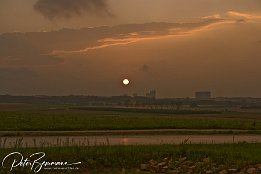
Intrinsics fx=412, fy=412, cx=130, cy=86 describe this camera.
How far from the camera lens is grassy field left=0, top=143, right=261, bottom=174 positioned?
16.4m

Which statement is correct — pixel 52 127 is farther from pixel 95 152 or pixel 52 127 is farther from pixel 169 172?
pixel 169 172

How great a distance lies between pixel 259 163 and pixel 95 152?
6.88 m

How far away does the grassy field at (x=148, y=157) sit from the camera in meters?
16.4

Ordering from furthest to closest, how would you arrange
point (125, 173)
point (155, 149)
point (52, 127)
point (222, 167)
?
1. point (52, 127)
2. point (155, 149)
3. point (222, 167)
4. point (125, 173)

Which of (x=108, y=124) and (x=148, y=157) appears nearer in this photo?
(x=148, y=157)

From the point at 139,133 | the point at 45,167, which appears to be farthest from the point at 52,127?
the point at 45,167

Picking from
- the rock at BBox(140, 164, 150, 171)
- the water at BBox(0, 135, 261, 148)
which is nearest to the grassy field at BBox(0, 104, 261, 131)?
the water at BBox(0, 135, 261, 148)

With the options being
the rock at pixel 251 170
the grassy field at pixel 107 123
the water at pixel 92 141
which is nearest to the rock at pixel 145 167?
the rock at pixel 251 170

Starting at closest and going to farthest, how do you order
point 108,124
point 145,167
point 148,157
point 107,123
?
1. point 145,167
2. point 148,157
3. point 108,124
4. point 107,123

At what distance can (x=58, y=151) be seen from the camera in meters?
18.0

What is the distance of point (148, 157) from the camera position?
58.5 feet

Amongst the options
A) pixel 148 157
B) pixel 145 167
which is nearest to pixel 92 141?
pixel 148 157

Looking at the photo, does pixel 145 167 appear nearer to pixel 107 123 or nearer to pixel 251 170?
pixel 251 170

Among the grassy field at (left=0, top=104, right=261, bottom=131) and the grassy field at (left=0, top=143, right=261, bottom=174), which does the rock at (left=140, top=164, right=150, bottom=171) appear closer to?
the grassy field at (left=0, top=143, right=261, bottom=174)
